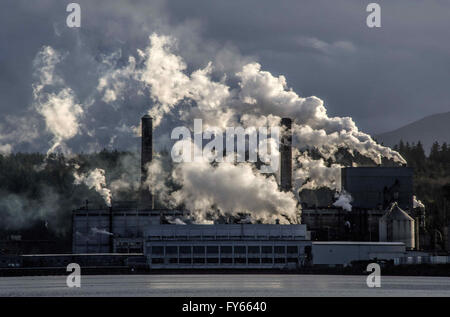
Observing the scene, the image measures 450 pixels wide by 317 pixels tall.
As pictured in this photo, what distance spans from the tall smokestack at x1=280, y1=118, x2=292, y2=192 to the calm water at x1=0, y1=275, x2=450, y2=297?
39.9m

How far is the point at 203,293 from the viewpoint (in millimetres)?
114562

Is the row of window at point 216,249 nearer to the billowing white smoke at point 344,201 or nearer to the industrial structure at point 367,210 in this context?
the industrial structure at point 367,210

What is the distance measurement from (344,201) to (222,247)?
1586 inches

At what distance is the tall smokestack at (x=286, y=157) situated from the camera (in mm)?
190125

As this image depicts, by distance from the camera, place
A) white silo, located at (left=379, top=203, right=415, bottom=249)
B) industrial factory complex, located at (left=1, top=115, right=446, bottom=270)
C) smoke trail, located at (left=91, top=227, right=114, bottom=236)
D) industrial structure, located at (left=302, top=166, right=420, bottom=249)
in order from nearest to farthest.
Answer: 1. industrial factory complex, located at (left=1, top=115, right=446, bottom=270)
2. white silo, located at (left=379, top=203, right=415, bottom=249)
3. smoke trail, located at (left=91, top=227, right=114, bottom=236)
4. industrial structure, located at (left=302, top=166, right=420, bottom=249)

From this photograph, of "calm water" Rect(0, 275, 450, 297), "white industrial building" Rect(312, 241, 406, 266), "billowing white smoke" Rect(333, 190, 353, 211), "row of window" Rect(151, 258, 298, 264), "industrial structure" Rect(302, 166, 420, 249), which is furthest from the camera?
"billowing white smoke" Rect(333, 190, 353, 211)

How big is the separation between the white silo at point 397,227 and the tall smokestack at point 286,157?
2227cm

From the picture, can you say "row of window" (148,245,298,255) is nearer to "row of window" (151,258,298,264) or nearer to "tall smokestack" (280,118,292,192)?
"row of window" (151,258,298,264)

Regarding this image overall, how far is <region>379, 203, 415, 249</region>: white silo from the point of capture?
177500mm

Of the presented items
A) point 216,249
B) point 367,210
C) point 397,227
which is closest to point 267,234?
point 216,249

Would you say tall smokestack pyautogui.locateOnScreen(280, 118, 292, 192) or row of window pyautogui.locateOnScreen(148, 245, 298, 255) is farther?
tall smokestack pyautogui.locateOnScreen(280, 118, 292, 192)

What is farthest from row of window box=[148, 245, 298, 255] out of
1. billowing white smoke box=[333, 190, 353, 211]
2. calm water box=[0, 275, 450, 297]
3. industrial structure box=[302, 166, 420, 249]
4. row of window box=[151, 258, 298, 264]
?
billowing white smoke box=[333, 190, 353, 211]

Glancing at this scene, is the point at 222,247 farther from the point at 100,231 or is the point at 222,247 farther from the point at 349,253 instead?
the point at 100,231

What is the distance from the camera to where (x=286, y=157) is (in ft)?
633
